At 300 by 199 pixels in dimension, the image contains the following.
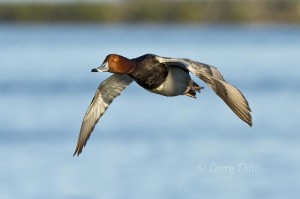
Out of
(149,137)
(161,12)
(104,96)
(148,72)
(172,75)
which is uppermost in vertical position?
(161,12)

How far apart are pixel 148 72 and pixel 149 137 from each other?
39.2ft

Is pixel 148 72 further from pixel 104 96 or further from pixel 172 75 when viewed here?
pixel 104 96

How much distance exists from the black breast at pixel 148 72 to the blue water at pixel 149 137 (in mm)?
6442

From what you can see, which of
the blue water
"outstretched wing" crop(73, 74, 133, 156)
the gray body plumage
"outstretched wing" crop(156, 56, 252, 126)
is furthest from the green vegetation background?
"outstretched wing" crop(156, 56, 252, 126)

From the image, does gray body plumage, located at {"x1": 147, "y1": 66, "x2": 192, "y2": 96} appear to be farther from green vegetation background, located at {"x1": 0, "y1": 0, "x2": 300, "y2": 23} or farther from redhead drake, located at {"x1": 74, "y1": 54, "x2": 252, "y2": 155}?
green vegetation background, located at {"x1": 0, "y1": 0, "x2": 300, "y2": 23}

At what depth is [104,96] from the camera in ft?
31.2

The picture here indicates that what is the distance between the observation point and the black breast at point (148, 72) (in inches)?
340

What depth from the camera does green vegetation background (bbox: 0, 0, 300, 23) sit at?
46.9 m

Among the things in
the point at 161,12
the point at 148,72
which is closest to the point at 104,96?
the point at 148,72

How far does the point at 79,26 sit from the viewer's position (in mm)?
60750

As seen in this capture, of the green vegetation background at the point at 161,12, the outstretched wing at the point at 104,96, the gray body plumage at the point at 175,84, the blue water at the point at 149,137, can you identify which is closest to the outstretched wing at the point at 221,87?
the gray body plumage at the point at 175,84

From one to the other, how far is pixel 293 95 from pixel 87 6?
2015 cm

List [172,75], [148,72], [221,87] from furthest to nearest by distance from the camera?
[172,75] < [148,72] < [221,87]

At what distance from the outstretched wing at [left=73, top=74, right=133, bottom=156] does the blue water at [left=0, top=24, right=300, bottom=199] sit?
5.55 metres
